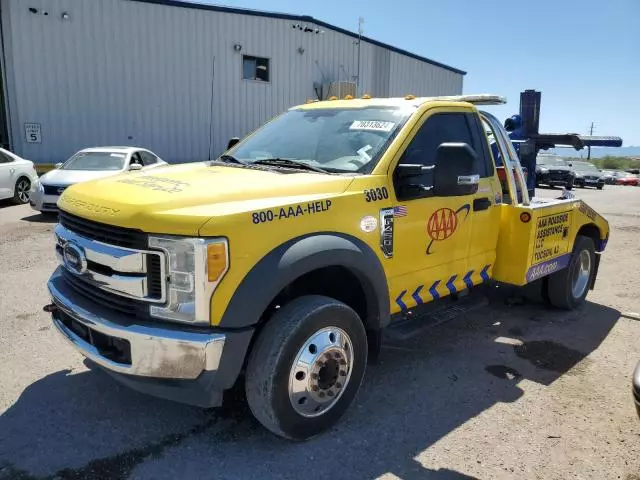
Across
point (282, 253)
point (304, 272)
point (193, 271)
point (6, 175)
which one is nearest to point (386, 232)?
point (304, 272)

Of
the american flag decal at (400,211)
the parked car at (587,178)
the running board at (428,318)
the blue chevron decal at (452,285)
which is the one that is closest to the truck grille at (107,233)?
the american flag decal at (400,211)

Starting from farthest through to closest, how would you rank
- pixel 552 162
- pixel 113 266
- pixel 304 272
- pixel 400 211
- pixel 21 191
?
pixel 552 162 < pixel 21 191 < pixel 400 211 < pixel 304 272 < pixel 113 266

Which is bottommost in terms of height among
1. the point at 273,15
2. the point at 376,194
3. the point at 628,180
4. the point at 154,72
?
the point at 628,180

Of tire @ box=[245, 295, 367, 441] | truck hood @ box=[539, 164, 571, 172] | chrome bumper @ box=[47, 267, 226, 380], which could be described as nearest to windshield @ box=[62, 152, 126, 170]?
chrome bumper @ box=[47, 267, 226, 380]

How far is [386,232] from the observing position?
11.1 ft

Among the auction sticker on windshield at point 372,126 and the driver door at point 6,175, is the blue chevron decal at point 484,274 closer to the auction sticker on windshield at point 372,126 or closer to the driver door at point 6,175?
the auction sticker on windshield at point 372,126

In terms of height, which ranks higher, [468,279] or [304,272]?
[304,272]

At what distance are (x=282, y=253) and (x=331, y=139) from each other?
131 centimetres

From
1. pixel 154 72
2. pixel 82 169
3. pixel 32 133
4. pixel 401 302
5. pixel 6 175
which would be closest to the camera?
pixel 401 302

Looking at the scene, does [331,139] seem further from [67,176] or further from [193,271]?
[67,176]

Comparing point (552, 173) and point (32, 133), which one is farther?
point (552, 173)

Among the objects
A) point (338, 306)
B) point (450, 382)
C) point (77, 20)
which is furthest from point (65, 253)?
point (77, 20)

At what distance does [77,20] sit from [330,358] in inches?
691

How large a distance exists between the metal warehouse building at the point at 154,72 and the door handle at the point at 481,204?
1471cm
